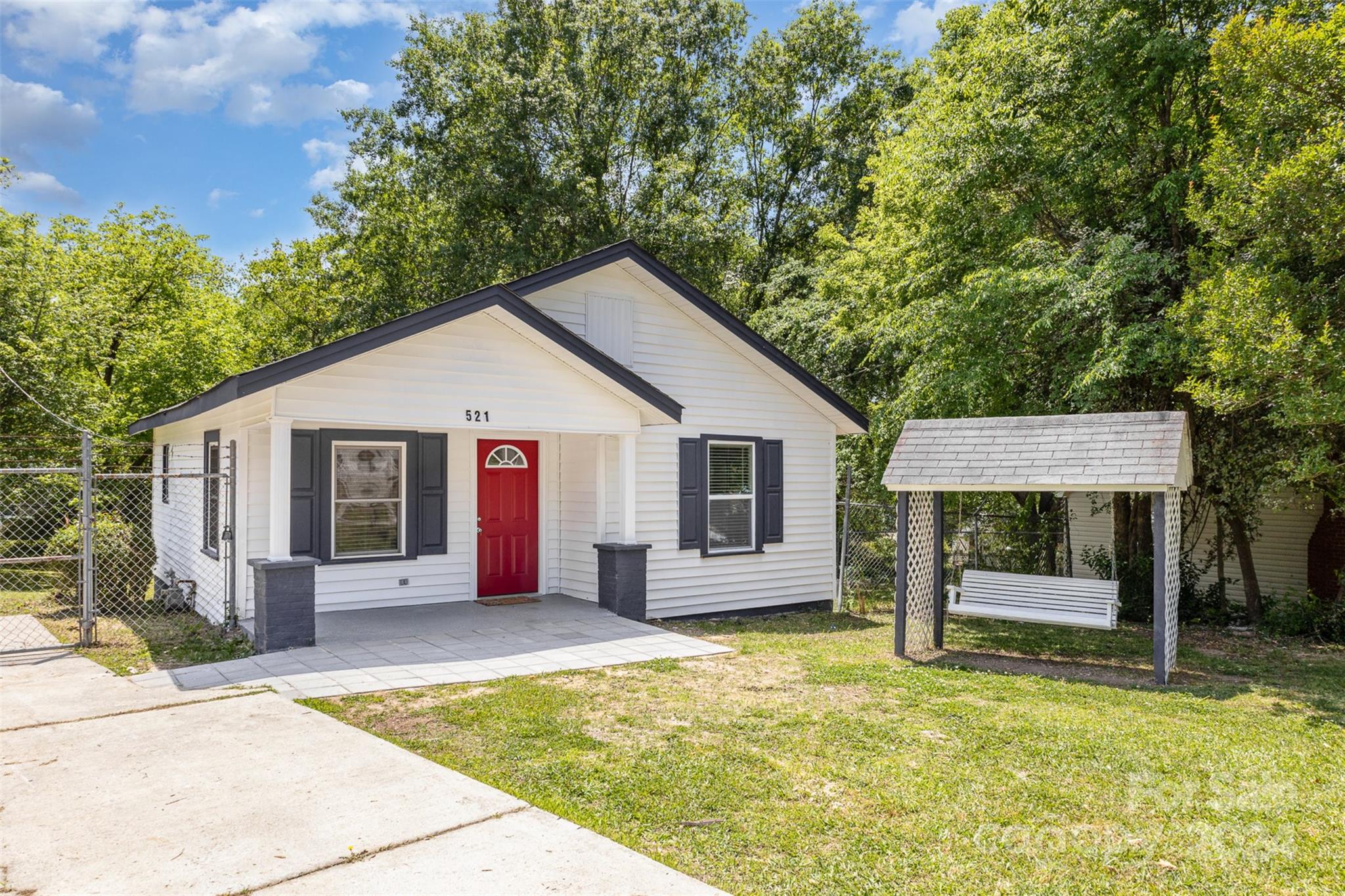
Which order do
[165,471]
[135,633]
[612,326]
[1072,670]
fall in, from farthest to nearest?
[165,471]
[612,326]
[135,633]
[1072,670]

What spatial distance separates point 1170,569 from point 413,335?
818cm

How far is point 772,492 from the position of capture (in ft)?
39.9

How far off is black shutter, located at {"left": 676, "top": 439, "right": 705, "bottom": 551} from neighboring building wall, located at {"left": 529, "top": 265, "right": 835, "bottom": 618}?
77 millimetres

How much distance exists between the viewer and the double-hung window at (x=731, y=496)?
11742mm

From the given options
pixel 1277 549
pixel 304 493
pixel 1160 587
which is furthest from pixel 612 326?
pixel 1277 549

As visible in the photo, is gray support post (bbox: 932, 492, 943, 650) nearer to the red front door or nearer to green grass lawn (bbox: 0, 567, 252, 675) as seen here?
the red front door

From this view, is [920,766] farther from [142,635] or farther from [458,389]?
[142,635]

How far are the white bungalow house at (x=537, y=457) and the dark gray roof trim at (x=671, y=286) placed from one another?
0.03 m

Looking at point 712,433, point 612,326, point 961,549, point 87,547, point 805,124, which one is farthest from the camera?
point 805,124

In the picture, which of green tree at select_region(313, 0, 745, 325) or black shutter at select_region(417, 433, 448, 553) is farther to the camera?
green tree at select_region(313, 0, 745, 325)

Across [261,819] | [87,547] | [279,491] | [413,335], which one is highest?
[413,335]

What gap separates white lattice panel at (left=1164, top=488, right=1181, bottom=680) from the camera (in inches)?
316

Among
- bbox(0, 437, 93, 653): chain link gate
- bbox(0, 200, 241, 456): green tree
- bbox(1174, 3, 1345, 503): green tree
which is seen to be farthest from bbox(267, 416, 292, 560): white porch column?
bbox(0, 200, 241, 456): green tree

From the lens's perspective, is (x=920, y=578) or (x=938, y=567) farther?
(x=920, y=578)
